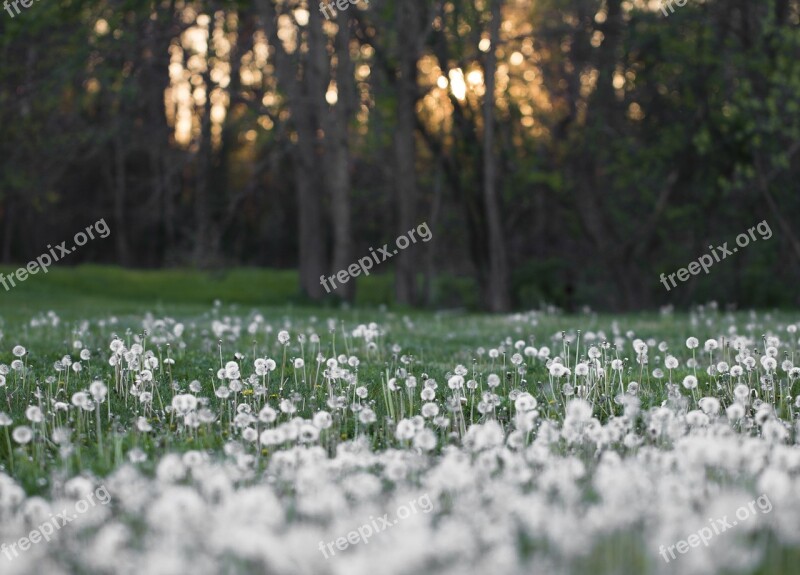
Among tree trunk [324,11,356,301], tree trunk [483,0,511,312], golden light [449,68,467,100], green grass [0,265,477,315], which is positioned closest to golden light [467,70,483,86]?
golden light [449,68,467,100]

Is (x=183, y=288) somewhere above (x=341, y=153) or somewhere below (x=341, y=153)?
below

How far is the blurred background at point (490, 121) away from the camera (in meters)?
23.5

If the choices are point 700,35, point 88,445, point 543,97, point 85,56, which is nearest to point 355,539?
point 88,445

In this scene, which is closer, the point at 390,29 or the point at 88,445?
the point at 88,445

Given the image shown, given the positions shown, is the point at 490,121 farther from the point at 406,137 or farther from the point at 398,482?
the point at 398,482

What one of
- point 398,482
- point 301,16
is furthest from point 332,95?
point 398,482

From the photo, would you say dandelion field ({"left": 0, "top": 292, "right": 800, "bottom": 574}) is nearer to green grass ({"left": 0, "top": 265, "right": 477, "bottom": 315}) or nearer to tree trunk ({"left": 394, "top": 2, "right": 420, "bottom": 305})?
tree trunk ({"left": 394, "top": 2, "right": 420, "bottom": 305})

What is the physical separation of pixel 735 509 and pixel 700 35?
23.0m

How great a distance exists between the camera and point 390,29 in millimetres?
24359

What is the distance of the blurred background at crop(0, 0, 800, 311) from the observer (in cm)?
2355

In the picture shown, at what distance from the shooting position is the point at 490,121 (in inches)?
905

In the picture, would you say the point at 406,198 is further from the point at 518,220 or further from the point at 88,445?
the point at 88,445

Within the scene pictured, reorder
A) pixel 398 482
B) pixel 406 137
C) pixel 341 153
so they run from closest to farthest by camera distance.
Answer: pixel 398 482 < pixel 341 153 < pixel 406 137

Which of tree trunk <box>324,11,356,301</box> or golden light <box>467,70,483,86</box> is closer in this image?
tree trunk <box>324,11,356,301</box>
